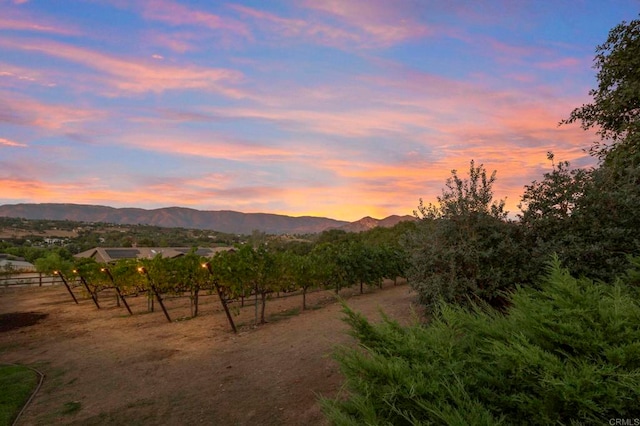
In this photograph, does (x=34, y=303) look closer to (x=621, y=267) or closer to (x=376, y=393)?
(x=376, y=393)

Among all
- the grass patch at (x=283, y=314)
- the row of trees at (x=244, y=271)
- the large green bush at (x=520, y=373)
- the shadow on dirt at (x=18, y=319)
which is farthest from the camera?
the shadow on dirt at (x=18, y=319)

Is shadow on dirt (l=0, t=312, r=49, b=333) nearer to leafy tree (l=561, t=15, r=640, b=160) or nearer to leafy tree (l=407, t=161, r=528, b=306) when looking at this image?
leafy tree (l=407, t=161, r=528, b=306)

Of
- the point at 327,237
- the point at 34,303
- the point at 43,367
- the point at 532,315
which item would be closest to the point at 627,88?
the point at 532,315

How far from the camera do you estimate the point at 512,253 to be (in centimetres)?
817

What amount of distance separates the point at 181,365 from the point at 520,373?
36.6 ft

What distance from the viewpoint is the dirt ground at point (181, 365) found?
7570 millimetres

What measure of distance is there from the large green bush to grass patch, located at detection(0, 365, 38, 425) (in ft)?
32.4

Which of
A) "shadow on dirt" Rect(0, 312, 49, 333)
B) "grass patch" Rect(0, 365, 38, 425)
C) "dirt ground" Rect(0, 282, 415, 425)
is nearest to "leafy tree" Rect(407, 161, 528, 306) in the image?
"dirt ground" Rect(0, 282, 415, 425)

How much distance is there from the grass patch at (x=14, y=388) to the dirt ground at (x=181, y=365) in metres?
0.31

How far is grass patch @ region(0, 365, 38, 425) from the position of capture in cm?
809

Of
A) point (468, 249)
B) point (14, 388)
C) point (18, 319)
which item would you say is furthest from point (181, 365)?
point (18, 319)

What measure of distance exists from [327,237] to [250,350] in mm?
59782

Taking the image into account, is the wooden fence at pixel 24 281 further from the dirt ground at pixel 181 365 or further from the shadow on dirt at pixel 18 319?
the dirt ground at pixel 181 365

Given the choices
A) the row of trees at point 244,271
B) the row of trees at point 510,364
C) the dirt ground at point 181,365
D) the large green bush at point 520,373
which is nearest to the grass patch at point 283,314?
the dirt ground at point 181,365
